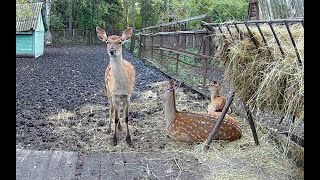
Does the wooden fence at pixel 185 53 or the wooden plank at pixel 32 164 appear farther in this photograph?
the wooden fence at pixel 185 53

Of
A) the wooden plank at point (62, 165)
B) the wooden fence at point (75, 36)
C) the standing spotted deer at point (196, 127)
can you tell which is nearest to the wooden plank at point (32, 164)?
the wooden plank at point (62, 165)

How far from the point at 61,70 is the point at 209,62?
6.22m

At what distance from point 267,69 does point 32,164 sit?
6.24 feet

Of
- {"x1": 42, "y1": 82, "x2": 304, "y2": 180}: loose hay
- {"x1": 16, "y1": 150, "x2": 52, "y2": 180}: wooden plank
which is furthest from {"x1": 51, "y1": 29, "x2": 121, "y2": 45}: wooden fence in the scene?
{"x1": 16, "y1": 150, "x2": 52, "y2": 180}: wooden plank

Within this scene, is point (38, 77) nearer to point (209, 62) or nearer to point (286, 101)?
point (209, 62)

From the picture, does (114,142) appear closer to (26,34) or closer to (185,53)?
(185,53)

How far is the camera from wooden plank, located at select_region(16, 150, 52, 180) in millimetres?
3127

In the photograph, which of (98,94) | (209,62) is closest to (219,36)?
(209,62)

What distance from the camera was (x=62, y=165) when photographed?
134 inches

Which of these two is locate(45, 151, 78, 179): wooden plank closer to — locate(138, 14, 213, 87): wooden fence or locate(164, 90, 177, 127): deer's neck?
locate(164, 90, 177, 127): deer's neck

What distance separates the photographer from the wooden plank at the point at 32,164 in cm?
313

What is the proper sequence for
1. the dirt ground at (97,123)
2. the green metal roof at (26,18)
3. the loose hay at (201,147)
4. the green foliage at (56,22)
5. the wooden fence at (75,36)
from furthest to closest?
the wooden fence at (75,36) → the green foliage at (56,22) → the green metal roof at (26,18) → the dirt ground at (97,123) → the loose hay at (201,147)

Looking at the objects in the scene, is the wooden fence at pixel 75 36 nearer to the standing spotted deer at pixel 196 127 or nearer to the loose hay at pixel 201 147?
the loose hay at pixel 201 147

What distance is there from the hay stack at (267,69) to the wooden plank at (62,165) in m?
1.42
